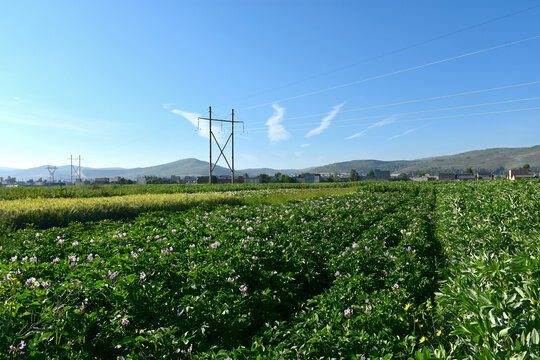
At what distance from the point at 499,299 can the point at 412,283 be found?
2.94 metres

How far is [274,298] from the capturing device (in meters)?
4.59

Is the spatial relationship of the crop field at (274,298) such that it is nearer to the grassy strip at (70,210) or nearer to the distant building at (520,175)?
the grassy strip at (70,210)

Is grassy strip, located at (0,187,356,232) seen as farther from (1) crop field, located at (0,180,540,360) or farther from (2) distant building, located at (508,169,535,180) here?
(2) distant building, located at (508,169,535,180)

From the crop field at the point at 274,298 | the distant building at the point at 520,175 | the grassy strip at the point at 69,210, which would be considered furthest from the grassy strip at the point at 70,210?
the distant building at the point at 520,175

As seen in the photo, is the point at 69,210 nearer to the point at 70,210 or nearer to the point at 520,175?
the point at 70,210

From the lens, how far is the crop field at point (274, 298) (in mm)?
2262

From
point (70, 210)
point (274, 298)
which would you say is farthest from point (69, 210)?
point (274, 298)

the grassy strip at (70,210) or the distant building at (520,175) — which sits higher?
the distant building at (520,175)

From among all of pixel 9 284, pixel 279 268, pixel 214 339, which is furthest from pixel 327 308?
pixel 9 284

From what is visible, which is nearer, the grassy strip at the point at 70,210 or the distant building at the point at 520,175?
the grassy strip at the point at 70,210

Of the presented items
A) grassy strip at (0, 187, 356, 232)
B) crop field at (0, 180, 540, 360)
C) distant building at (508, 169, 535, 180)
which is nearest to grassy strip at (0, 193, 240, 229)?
grassy strip at (0, 187, 356, 232)

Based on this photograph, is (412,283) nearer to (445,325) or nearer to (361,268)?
(361,268)

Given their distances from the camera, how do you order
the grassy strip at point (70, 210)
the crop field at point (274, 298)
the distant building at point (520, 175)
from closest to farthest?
the crop field at point (274, 298)
the grassy strip at point (70, 210)
the distant building at point (520, 175)

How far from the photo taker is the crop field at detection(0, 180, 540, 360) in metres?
2.26
